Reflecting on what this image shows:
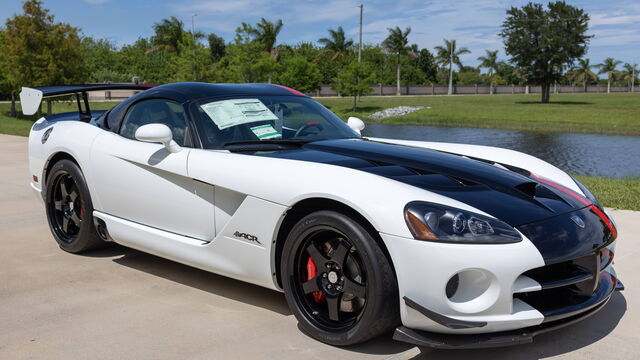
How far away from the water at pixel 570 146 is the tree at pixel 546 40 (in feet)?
101

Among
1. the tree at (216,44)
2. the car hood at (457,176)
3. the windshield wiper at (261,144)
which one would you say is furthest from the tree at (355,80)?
the car hood at (457,176)

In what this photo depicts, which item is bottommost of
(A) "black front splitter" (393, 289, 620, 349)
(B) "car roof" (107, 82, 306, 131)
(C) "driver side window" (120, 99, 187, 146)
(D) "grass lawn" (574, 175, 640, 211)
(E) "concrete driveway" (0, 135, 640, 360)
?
(D) "grass lawn" (574, 175, 640, 211)

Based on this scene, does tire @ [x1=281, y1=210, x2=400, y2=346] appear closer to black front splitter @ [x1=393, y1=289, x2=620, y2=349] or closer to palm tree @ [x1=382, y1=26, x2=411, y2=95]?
black front splitter @ [x1=393, y1=289, x2=620, y2=349]

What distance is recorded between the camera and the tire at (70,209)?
4.55 metres

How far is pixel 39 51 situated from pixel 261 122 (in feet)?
84.1

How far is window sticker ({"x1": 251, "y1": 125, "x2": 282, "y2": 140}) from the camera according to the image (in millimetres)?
3926

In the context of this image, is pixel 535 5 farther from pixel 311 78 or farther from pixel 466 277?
pixel 466 277

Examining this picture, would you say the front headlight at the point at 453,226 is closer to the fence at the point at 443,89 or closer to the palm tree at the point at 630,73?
the fence at the point at 443,89

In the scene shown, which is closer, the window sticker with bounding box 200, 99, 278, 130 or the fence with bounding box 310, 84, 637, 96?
the window sticker with bounding box 200, 99, 278, 130

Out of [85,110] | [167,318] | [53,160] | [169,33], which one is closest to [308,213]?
[167,318]

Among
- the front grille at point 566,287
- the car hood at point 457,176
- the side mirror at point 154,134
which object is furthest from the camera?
the side mirror at point 154,134

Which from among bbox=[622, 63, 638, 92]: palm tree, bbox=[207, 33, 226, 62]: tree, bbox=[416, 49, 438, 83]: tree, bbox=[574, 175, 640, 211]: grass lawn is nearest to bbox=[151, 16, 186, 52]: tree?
bbox=[207, 33, 226, 62]: tree

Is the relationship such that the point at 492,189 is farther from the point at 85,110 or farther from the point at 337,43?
the point at 337,43

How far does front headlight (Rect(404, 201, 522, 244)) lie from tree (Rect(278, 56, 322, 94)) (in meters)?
44.2
